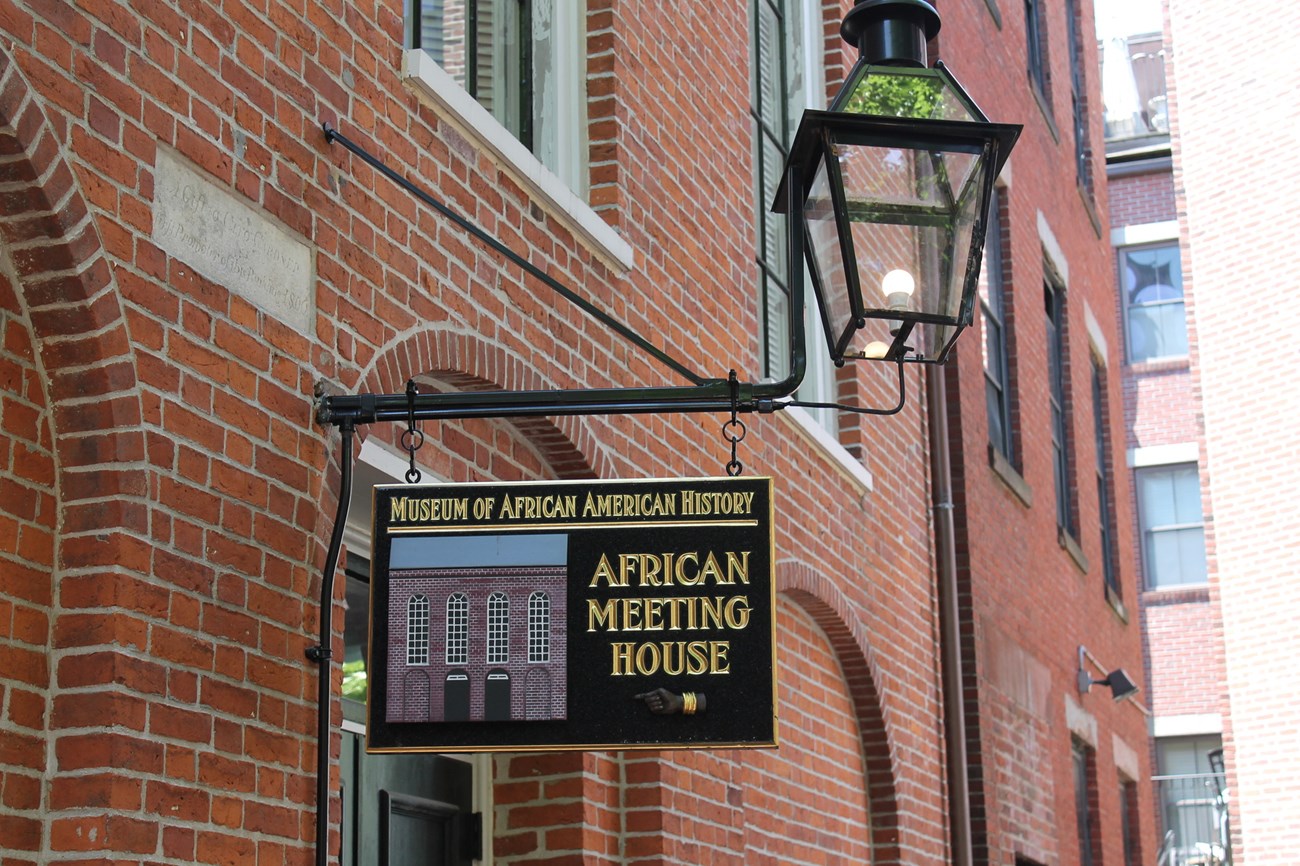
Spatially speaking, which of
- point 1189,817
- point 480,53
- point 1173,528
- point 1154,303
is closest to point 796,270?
point 480,53

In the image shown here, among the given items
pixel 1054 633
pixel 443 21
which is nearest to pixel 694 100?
pixel 443 21

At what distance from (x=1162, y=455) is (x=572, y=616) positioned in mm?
26157

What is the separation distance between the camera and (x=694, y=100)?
7566mm

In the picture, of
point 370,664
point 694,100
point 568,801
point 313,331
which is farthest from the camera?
point 694,100

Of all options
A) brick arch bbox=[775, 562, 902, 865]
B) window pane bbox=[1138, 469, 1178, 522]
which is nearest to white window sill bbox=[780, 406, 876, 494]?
brick arch bbox=[775, 562, 902, 865]

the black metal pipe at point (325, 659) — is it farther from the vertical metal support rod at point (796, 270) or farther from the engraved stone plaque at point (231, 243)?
the vertical metal support rod at point (796, 270)

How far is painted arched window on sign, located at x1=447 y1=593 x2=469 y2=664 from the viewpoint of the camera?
14.0 ft

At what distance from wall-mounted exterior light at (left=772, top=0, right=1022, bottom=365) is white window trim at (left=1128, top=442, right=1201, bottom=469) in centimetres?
2546

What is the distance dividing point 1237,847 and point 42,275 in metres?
15.3

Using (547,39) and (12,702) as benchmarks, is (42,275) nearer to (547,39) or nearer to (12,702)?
(12,702)

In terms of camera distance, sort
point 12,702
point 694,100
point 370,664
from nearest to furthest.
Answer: point 12,702 < point 370,664 < point 694,100

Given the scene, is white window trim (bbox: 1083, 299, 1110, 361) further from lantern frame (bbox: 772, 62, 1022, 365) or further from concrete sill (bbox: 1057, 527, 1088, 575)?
lantern frame (bbox: 772, 62, 1022, 365)

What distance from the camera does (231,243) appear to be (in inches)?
170

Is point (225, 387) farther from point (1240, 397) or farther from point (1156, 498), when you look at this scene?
point (1156, 498)
